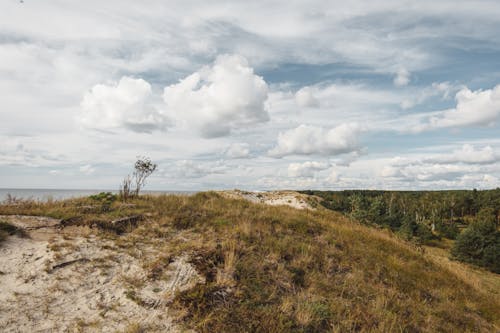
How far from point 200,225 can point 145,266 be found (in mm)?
3307

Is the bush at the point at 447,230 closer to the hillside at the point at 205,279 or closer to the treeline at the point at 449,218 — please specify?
the treeline at the point at 449,218

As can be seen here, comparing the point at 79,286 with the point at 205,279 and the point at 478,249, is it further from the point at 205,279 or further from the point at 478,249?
Answer: the point at 478,249

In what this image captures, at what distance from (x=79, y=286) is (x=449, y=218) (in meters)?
126

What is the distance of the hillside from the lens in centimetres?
542

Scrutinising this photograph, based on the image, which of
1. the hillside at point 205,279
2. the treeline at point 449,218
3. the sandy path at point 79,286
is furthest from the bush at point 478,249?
the sandy path at point 79,286

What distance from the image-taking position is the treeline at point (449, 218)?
166 ft

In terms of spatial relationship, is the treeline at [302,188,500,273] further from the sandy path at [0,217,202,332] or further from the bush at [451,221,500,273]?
the sandy path at [0,217,202,332]

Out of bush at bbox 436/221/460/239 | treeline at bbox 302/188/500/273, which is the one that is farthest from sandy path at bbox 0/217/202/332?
bush at bbox 436/221/460/239

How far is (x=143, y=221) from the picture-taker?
32.2 feet

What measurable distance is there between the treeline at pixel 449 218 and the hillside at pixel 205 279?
40.4 feet

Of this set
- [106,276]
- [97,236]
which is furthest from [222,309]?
[97,236]

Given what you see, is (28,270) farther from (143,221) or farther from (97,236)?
(143,221)

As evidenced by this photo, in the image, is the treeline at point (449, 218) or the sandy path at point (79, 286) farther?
the treeline at point (449, 218)

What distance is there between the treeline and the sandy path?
18.4 metres
